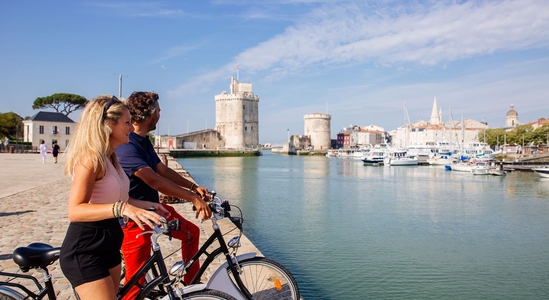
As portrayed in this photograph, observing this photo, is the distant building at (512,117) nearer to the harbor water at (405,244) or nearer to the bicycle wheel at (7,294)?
the harbor water at (405,244)

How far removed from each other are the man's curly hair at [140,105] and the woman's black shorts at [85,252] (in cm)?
115

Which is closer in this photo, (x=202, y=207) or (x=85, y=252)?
(x=85, y=252)

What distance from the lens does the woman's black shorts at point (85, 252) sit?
2.08m

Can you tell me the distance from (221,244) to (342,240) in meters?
7.47

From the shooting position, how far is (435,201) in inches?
701

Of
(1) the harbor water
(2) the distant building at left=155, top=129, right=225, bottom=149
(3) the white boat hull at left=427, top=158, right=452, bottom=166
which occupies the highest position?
(2) the distant building at left=155, top=129, right=225, bottom=149

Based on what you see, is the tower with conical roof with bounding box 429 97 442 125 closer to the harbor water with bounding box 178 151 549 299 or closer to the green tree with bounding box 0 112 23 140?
the green tree with bounding box 0 112 23 140

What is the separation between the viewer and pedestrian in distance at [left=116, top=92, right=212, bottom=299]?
2.79 meters

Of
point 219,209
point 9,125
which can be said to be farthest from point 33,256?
point 9,125

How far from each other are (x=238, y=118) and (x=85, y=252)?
255ft

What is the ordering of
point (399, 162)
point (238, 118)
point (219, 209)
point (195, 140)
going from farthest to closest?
point (195, 140)
point (238, 118)
point (399, 162)
point (219, 209)

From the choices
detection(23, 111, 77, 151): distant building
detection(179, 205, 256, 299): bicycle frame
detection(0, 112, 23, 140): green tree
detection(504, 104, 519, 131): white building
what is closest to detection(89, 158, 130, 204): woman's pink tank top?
detection(179, 205, 256, 299): bicycle frame

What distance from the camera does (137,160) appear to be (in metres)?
2.94

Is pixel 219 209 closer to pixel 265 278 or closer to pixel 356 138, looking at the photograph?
pixel 265 278
